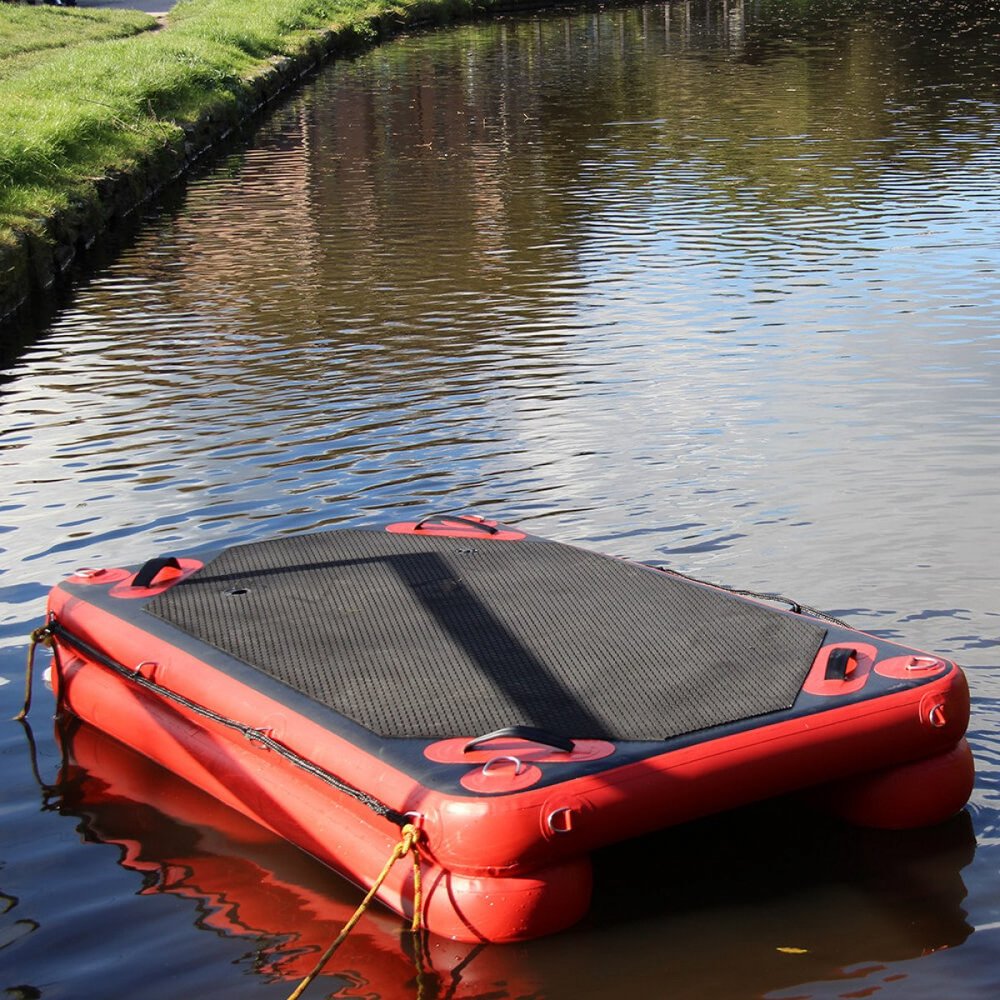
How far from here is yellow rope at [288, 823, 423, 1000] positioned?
3.82m

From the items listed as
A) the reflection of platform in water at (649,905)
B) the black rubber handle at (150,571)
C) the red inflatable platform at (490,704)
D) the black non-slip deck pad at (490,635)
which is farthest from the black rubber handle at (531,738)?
the black rubber handle at (150,571)

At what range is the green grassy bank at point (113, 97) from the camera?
43.5 ft

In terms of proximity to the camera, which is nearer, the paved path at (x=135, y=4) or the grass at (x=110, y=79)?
the grass at (x=110, y=79)

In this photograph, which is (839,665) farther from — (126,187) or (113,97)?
(113,97)

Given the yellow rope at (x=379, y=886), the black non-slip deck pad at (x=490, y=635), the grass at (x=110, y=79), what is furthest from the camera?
the grass at (x=110, y=79)

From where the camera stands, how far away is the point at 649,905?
4.27m

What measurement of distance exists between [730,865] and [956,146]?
48.4 ft

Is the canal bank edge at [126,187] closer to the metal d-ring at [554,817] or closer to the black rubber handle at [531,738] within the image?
the black rubber handle at [531,738]

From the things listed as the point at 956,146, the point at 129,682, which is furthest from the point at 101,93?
the point at 129,682

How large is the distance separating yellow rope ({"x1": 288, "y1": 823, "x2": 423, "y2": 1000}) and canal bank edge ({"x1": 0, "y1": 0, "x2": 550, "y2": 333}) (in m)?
8.62

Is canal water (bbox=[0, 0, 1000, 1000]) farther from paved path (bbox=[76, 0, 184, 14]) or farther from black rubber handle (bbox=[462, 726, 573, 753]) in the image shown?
paved path (bbox=[76, 0, 184, 14])

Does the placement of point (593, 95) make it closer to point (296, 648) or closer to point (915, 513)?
point (915, 513)

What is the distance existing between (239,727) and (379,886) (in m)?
0.74

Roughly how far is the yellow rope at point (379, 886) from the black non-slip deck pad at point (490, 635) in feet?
1.27
